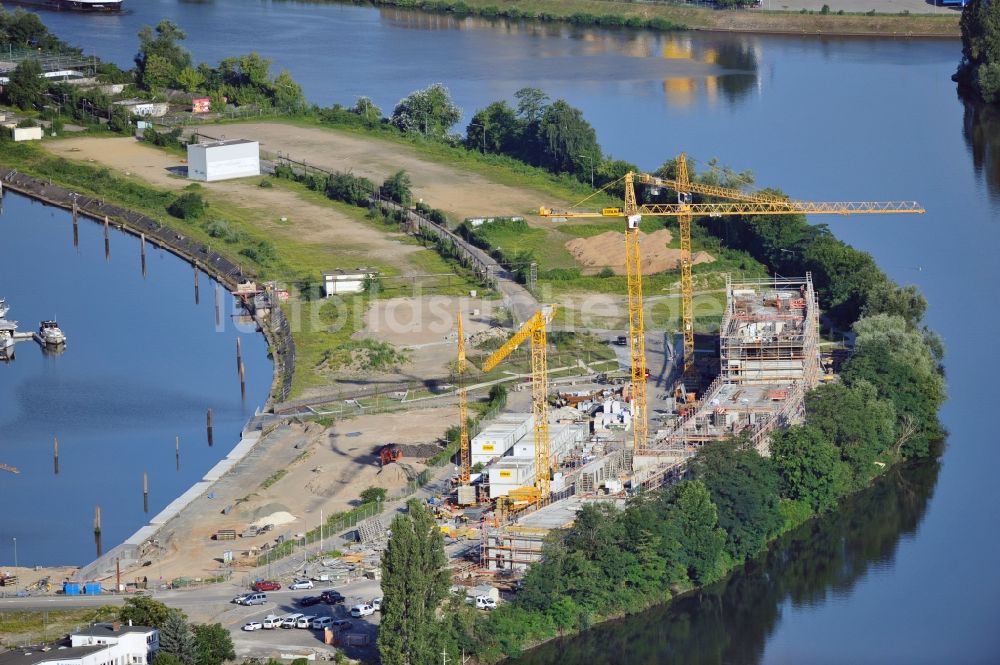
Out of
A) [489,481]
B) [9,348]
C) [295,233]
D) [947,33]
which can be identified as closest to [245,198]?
[295,233]

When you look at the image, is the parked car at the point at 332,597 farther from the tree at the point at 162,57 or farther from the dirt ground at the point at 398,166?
the tree at the point at 162,57

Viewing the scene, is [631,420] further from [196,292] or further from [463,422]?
[196,292]

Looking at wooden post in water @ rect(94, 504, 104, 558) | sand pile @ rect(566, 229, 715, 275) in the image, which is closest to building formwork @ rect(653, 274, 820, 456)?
sand pile @ rect(566, 229, 715, 275)

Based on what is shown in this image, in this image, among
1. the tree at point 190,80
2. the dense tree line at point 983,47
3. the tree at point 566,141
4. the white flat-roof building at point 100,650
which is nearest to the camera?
the white flat-roof building at point 100,650

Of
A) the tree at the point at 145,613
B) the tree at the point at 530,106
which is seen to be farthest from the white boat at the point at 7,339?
the tree at the point at 530,106

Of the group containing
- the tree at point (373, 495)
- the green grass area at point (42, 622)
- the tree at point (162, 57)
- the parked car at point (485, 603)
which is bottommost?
the green grass area at point (42, 622)

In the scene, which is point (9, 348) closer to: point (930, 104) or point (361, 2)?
point (930, 104)
